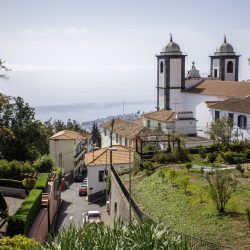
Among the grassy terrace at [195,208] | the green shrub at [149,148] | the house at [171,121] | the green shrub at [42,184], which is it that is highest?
the house at [171,121]

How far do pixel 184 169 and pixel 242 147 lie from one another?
6.67 meters

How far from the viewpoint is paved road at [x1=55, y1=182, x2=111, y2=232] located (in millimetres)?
32719

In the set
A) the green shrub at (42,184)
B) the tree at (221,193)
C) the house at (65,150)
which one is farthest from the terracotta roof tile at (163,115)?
the tree at (221,193)

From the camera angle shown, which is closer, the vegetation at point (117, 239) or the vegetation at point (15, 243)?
the vegetation at point (117, 239)

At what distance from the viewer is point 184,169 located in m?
27.3

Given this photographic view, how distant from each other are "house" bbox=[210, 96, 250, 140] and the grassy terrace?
13369 mm

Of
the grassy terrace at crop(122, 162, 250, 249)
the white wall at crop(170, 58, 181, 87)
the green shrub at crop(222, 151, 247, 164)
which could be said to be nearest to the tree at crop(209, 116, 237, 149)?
the green shrub at crop(222, 151, 247, 164)

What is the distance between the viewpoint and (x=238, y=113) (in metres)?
39.3

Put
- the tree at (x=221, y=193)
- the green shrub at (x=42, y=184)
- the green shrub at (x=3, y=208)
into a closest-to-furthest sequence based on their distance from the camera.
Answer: the tree at (x=221, y=193) → the green shrub at (x=3, y=208) → the green shrub at (x=42, y=184)

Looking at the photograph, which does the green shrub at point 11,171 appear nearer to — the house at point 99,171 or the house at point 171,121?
the house at point 99,171

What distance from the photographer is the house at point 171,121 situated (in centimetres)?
4938

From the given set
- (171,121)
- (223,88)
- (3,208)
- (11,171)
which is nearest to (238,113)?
(223,88)

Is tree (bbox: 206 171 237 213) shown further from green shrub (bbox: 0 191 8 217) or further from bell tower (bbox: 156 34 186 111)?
bell tower (bbox: 156 34 186 111)

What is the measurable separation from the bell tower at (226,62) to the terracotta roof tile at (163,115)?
1130cm
